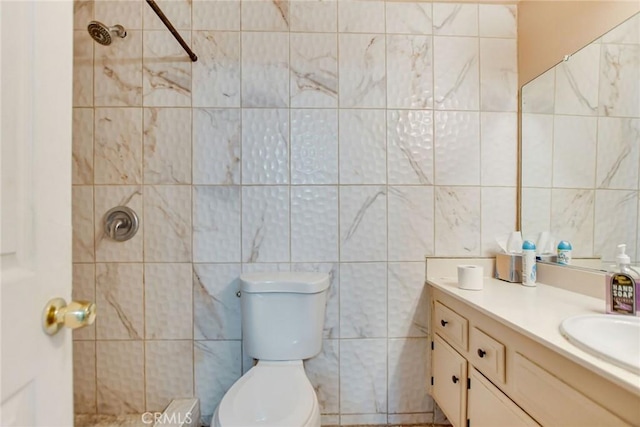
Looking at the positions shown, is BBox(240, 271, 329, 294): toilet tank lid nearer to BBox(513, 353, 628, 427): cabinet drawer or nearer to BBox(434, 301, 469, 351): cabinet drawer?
BBox(434, 301, 469, 351): cabinet drawer

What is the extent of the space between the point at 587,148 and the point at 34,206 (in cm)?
175

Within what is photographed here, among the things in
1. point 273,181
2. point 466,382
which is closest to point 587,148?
point 466,382

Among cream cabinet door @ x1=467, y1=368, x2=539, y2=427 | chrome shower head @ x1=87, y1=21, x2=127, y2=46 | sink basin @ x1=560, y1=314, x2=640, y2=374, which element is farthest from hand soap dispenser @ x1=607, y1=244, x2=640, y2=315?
chrome shower head @ x1=87, y1=21, x2=127, y2=46

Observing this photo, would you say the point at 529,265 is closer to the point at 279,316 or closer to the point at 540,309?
the point at 540,309

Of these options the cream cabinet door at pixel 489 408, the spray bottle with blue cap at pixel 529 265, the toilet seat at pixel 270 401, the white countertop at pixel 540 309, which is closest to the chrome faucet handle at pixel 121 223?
the toilet seat at pixel 270 401

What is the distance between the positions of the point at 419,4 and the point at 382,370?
74.4 inches

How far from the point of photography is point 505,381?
969 millimetres

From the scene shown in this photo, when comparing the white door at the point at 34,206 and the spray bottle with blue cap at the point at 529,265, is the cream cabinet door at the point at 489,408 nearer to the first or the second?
the spray bottle with blue cap at the point at 529,265

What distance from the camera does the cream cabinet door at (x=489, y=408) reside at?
908 mm

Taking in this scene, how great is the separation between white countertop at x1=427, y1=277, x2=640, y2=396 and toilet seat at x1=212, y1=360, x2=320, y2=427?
697 mm

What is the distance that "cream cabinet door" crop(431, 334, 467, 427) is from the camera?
3.98 ft

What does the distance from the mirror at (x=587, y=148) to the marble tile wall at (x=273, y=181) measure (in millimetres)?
229

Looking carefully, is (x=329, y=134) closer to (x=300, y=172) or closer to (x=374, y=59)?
(x=300, y=172)

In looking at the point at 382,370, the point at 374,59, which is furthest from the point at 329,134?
the point at 382,370
